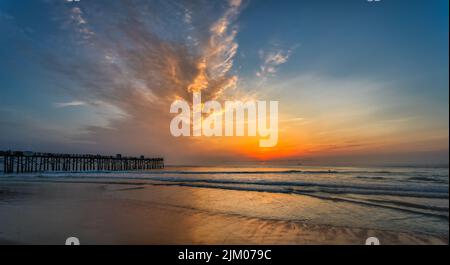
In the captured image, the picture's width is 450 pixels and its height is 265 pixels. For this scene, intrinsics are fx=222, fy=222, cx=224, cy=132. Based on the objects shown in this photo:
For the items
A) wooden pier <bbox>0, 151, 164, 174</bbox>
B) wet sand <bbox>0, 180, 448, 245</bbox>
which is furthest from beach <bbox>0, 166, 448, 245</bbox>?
wooden pier <bbox>0, 151, 164, 174</bbox>

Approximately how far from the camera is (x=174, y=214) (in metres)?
7.21

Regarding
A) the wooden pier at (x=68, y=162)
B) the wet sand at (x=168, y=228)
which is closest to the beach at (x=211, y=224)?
the wet sand at (x=168, y=228)

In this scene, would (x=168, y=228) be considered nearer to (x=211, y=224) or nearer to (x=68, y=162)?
(x=211, y=224)

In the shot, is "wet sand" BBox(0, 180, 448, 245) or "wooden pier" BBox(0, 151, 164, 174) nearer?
"wet sand" BBox(0, 180, 448, 245)

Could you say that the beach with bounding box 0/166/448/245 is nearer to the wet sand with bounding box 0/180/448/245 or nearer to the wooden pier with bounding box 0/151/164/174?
the wet sand with bounding box 0/180/448/245

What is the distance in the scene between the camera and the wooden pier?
3851cm

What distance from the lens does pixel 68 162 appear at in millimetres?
50000

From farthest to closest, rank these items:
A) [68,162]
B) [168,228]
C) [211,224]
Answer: [68,162] < [211,224] < [168,228]

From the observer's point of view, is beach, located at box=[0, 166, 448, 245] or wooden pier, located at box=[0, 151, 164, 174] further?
wooden pier, located at box=[0, 151, 164, 174]

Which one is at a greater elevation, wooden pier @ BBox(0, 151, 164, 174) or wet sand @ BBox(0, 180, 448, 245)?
wet sand @ BBox(0, 180, 448, 245)

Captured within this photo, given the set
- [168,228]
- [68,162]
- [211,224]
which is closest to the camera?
[168,228]

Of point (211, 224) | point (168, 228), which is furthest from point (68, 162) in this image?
point (211, 224)
